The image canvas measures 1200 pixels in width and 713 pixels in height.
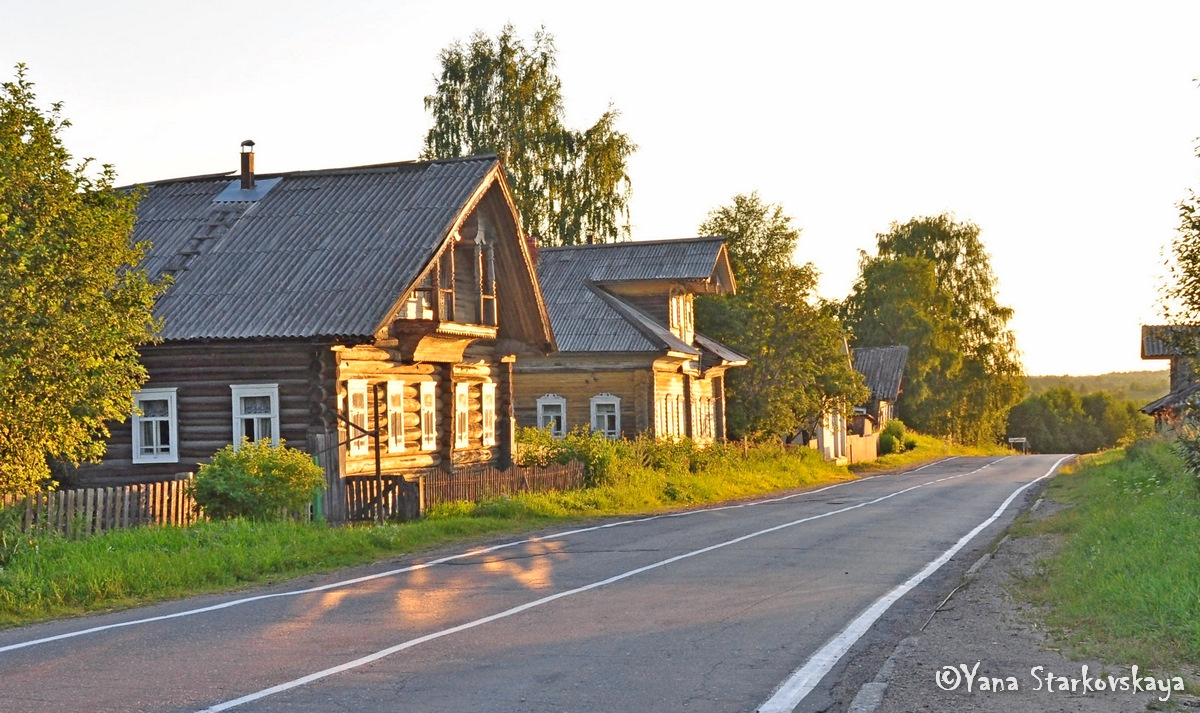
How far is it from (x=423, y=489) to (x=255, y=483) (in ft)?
14.2

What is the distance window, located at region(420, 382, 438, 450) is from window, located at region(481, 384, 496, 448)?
2.47 metres

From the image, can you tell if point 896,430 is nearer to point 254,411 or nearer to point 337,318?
point 254,411

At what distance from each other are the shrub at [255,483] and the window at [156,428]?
5.95 m

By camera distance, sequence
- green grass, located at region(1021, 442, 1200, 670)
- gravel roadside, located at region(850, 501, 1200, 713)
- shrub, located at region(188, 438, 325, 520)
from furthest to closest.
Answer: shrub, located at region(188, 438, 325, 520), green grass, located at region(1021, 442, 1200, 670), gravel roadside, located at region(850, 501, 1200, 713)

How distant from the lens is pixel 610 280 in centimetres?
4656

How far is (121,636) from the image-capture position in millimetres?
10891

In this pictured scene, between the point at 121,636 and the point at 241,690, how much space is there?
3104 mm

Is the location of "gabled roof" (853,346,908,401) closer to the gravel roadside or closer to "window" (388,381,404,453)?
"window" (388,381,404,453)

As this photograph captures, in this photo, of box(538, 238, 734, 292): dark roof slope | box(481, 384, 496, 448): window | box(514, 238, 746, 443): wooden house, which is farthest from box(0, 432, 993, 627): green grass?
box(538, 238, 734, 292): dark roof slope

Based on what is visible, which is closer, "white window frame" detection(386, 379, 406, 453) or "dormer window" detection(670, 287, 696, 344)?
"white window frame" detection(386, 379, 406, 453)

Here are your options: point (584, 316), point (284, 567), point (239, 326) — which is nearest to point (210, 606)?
point (284, 567)

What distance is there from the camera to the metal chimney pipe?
3066 centimetres

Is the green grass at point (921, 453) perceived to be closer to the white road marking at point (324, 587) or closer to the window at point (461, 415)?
the window at point (461, 415)

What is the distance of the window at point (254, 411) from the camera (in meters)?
24.8
